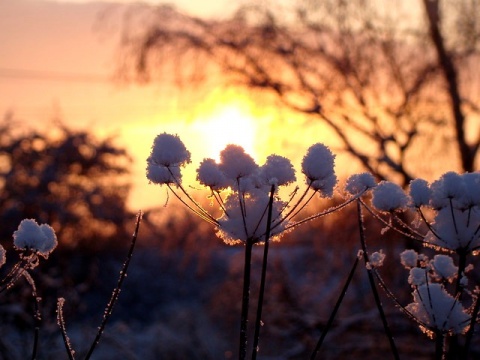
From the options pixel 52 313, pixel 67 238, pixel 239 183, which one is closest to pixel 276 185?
pixel 239 183

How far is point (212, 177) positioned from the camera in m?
1.49

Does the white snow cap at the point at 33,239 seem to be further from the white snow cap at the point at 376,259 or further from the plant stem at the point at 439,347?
the plant stem at the point at 439,347

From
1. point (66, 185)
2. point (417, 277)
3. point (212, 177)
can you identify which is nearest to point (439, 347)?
point (417, 277)

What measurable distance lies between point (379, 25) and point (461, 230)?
8.74m

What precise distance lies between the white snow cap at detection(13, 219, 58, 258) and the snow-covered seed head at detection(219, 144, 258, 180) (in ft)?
1.15

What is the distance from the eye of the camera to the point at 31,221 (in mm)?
1512

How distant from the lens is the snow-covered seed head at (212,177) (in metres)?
1.49

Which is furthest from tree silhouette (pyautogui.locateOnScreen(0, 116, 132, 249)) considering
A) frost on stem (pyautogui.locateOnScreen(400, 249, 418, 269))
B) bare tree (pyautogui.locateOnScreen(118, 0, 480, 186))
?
frost on stem (pyautogui.locateOnScreen(400, 249, 418, 269))

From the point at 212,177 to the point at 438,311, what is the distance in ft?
1.69

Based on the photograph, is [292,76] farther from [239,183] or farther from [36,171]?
[36,171]

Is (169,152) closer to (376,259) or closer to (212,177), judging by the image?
(212,177)

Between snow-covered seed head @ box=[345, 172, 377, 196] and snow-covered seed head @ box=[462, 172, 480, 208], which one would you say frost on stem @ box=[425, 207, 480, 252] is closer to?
snow-covered seed head @ box=[462, 172, 480, 208]

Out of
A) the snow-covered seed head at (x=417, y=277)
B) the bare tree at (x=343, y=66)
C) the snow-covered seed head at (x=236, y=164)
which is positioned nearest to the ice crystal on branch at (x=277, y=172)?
the snow-covered seed head at (x=236, y=164)

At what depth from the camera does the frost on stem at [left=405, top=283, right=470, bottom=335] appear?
1.51m
